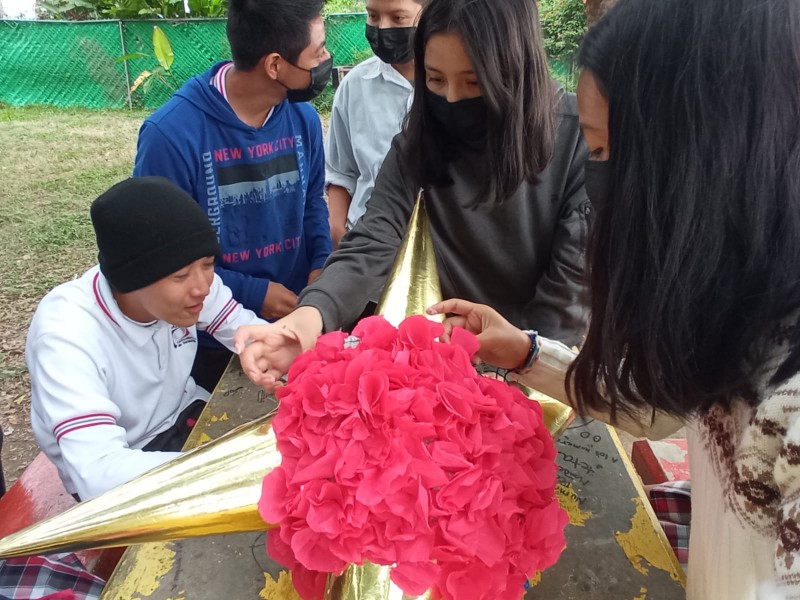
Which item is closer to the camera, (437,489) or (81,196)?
(437,489)

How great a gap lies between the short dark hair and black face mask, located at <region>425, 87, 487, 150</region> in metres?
0.63

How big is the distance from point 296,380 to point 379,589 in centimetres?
29

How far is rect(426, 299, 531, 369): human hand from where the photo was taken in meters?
1.10

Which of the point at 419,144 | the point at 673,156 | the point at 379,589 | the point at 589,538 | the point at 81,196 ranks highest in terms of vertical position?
the point at 673,156

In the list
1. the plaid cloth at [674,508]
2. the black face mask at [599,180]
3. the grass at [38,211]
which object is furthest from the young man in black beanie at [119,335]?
the grass at [38,211]

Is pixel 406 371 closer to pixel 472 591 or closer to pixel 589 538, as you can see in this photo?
pixel 472 591

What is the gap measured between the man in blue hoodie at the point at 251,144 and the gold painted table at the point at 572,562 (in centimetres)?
86

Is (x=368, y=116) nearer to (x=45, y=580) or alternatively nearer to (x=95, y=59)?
(x=45, y=580)

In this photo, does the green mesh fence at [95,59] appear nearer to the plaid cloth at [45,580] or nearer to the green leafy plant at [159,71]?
the green leafy plant at [159,71]

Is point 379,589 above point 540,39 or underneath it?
underneath

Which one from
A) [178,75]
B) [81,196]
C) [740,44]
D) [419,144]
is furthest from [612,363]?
[178,75]

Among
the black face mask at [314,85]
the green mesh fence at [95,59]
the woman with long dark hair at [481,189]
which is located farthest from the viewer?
the green mesh fence at [95,59]

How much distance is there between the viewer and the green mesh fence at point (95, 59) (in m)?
8.98

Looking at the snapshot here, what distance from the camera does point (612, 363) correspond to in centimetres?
77
